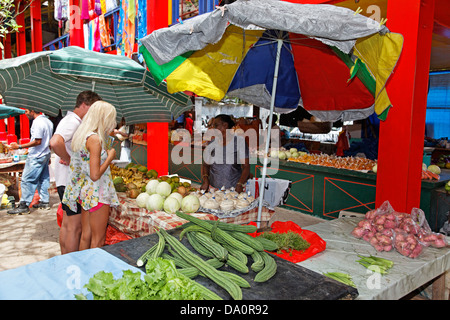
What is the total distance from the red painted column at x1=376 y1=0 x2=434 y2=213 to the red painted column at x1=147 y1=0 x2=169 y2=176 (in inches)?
220

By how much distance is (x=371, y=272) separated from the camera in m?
2.36

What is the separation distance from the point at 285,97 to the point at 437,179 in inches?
123

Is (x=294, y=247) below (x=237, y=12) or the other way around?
below

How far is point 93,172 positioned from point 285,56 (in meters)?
2.62

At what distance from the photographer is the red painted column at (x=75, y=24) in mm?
14259

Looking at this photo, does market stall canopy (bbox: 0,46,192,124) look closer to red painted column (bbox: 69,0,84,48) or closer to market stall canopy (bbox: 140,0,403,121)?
market stall canopy (bbox: 140,0,403,121)

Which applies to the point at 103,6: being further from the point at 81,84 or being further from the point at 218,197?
the point at 218,197

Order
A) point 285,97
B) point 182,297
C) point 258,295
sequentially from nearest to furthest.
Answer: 1. point 182,297
2. point 258,295
3. point 285,97

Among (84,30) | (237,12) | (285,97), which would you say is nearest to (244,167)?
(285,97)

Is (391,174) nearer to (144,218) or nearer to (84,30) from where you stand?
(144,218)

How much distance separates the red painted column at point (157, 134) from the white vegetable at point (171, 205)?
15.7 ft

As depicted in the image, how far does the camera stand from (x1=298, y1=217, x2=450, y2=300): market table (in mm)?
2186

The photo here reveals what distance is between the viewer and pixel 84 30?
1455cm

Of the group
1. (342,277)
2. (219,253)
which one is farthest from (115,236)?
(342,277)
